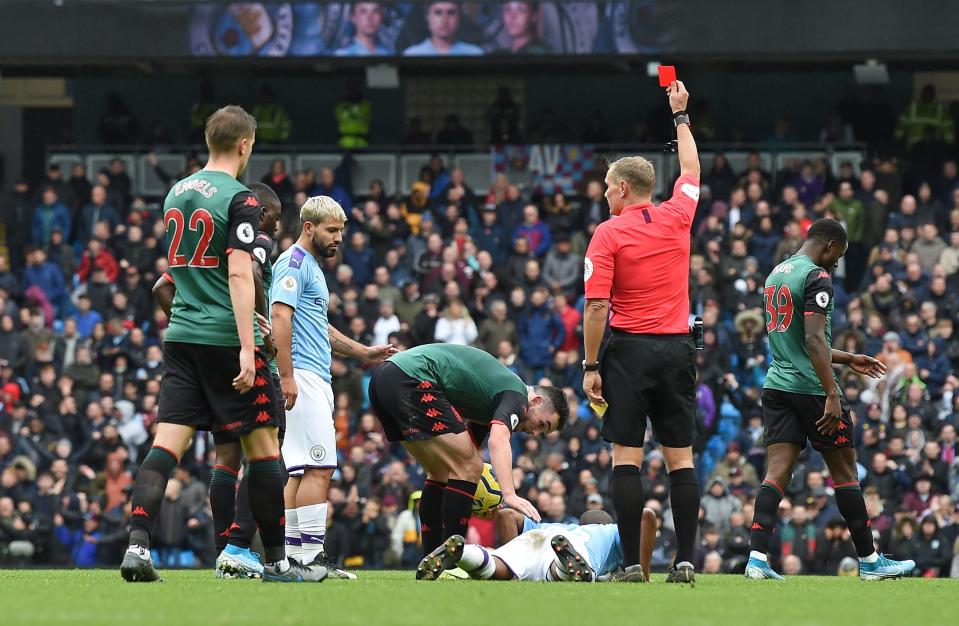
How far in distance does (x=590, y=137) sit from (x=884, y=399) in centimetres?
815

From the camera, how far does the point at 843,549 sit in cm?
1820

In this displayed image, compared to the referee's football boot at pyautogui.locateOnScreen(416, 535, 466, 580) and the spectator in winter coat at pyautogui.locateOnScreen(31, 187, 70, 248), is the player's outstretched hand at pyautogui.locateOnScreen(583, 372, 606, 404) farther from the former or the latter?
the spectator in winter coat at pyautogui.locateOnScreen(31, 187, 70, 248)

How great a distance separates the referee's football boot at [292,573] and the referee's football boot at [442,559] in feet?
1.96

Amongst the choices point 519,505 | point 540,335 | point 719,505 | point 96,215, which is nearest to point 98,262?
point 96,215

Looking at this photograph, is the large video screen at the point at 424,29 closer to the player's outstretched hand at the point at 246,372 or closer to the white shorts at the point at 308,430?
the white shorts at the point at 308,430

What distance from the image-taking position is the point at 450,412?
9945 mm

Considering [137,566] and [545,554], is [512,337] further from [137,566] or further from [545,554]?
[137,566]

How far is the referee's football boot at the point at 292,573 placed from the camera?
8.76 metres

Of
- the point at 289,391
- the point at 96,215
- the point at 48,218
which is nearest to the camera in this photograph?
the point at 289,391

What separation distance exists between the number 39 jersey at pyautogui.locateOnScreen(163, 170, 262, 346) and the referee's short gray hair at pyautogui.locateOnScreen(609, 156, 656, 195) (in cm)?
223

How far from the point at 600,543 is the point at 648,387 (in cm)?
147

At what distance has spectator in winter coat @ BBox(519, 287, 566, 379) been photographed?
21453 millimetres

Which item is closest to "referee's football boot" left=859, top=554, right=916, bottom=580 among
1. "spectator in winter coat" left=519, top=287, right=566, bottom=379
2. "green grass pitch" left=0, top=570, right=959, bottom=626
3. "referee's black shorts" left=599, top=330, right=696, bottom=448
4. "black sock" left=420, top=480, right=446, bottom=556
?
"green grass pitch" left=0, top=570, right=959, bottom=626

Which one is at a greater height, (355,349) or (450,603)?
(355,349)
